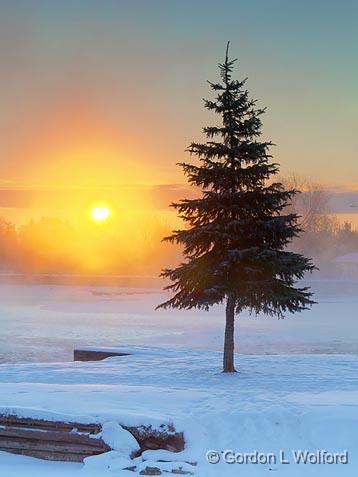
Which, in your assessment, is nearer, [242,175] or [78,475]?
[78,475]

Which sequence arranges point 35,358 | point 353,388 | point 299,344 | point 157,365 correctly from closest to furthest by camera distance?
point 353,388 → point 157,365 → point 35,358 → point 299,344

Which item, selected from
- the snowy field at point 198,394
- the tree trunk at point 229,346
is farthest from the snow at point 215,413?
the tree trunk at point 229,346

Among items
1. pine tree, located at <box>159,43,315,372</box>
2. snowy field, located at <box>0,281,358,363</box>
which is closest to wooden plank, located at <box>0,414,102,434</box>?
pine tree, located at <box>159,43,315,372</box>

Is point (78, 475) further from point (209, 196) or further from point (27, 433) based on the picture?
point (209, 196)

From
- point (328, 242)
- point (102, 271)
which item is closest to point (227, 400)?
point (328, 242)

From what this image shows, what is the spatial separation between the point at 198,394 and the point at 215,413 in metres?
1.50

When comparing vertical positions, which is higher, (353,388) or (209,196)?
(209,196)

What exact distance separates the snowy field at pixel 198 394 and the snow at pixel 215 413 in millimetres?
19

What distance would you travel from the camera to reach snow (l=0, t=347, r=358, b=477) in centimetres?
852

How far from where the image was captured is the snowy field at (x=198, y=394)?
28.4 ft

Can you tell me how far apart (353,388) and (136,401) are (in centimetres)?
523

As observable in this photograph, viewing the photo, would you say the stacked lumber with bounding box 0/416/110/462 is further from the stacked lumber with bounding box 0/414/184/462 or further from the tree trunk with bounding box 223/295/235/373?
the tree trunk with bounding box 223/295/235/373

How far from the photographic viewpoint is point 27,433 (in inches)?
362

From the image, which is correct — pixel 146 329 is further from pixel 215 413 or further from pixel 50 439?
pixel 50 439
